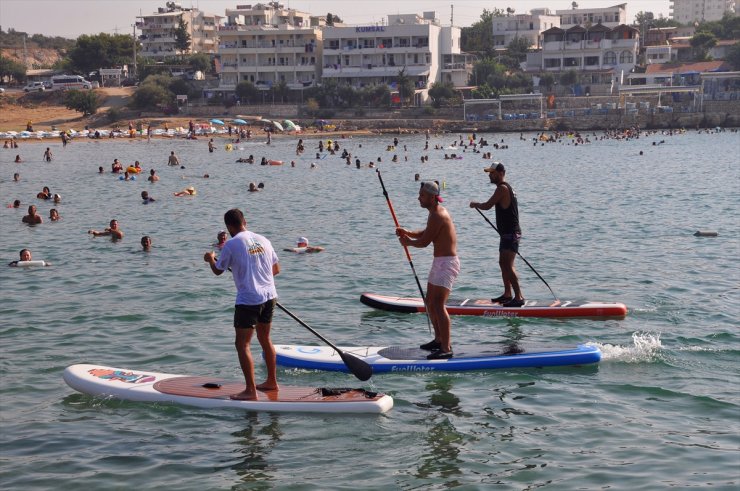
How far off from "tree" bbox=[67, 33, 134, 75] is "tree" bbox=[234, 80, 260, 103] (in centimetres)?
3357

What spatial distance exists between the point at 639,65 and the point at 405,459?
427 feet

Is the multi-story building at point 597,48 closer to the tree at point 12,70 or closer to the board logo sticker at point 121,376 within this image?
the tree at point 12,70

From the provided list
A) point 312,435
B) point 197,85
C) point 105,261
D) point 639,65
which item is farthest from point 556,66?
point 312,435

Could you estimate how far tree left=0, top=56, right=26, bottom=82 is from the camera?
141250mm

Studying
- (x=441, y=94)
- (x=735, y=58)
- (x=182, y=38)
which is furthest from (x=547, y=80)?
(x=182, y=38)

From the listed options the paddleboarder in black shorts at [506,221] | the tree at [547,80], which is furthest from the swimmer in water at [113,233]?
the tree at [547,80]

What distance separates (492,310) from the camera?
1587 cm

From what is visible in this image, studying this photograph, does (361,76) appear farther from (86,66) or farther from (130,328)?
(130,328)

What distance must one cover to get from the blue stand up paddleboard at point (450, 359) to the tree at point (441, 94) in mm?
103006

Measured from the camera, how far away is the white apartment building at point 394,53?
11888 centimetres

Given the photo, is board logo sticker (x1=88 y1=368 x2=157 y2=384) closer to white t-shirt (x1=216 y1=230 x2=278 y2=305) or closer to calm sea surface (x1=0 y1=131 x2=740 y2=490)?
calm sea surface (x1=0 y1=131 x2=740 y2=490)

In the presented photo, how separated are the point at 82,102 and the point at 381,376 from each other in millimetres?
107463

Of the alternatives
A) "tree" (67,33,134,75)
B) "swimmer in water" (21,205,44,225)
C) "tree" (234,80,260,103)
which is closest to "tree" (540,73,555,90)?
"tree" (234,80,260,103)

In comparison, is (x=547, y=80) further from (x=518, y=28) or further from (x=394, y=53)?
(x=518, y=28)
